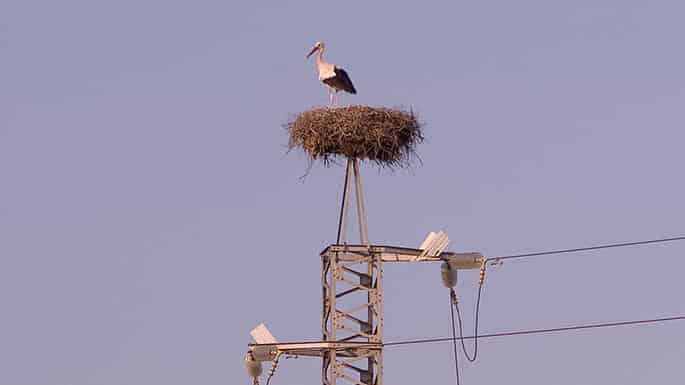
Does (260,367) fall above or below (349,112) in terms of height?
below

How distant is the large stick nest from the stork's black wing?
1.45 meters

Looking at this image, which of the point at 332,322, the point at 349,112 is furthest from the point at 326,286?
the point at 349,112

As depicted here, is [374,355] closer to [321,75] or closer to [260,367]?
[260,367]

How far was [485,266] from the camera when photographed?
916 inches

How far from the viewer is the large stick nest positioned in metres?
23.9

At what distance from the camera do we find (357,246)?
23250 millimetres

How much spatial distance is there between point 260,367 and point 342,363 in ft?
3.44

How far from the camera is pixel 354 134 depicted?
78.1 ft

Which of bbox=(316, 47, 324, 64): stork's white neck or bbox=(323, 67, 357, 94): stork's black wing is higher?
bbox=(316, 47, 324, 64): stork's white neck

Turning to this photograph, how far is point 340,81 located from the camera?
25.7 m

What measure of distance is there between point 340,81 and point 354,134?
200cm

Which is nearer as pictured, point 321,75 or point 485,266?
point 485,266

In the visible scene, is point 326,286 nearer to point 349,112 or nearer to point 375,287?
point 375,287

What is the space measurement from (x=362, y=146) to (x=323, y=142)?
0.46 meters
